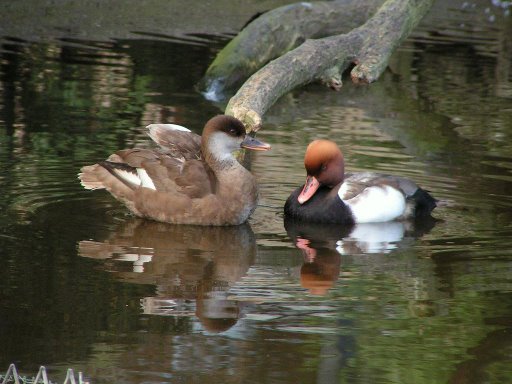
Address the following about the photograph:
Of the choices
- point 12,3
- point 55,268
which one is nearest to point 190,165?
point 55,268

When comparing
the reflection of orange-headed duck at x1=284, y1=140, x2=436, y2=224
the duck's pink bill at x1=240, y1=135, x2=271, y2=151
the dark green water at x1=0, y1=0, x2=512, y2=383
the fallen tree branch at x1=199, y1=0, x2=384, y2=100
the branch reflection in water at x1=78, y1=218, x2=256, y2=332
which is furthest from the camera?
the fallen tree branch at x1=199, y1=0, x2=384, y2=100

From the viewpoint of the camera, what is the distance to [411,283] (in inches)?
290

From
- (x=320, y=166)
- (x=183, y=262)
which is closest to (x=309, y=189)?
(x=320, y=166)

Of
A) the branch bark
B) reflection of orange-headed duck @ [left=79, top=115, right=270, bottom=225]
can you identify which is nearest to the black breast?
reflection of orange-headed duck @ [left=79, top=115, right=270, bottom=225]

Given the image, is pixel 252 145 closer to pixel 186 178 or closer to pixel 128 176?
pixel 186 178

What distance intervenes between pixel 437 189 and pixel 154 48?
22.2 ft

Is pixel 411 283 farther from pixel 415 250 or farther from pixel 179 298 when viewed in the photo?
pixel 179 298

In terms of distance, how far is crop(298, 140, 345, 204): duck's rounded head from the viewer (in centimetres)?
897

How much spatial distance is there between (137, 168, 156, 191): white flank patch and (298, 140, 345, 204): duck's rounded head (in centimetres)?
112

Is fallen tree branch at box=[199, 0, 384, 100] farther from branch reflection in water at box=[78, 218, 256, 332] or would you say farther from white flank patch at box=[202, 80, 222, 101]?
branch reflection in water at box=[78, 218, 256, 332]

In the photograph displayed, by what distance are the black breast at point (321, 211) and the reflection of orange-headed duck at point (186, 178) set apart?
39 centimetres

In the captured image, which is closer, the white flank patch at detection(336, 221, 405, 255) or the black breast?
the white flank patch at detection(336, 221, 405, 255)

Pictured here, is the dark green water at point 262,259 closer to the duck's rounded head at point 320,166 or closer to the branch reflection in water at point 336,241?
the branch reflection in water at point 336,241

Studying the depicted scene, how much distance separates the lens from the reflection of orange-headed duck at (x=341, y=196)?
8.91 m
